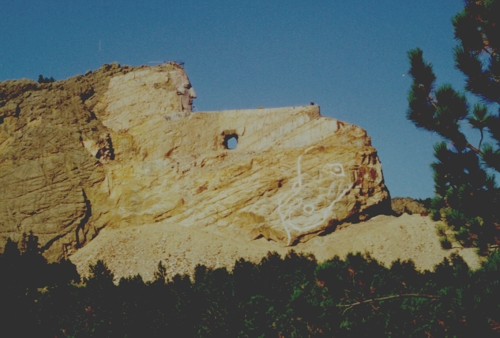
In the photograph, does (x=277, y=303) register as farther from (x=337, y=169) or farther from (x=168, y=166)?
(x=168, y=166)

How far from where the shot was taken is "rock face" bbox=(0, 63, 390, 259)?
26.6 meters

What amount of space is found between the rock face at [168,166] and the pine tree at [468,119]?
19.0 m

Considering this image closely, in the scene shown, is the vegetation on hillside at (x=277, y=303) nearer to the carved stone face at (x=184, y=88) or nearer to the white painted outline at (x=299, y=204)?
the white painted outline at (x=299, y=204)

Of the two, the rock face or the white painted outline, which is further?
the rock face

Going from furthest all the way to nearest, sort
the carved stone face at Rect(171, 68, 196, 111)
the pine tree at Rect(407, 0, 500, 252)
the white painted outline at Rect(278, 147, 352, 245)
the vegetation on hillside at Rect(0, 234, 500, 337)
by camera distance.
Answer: the carved stone face at Rect(171, 68, 196, 111) < the white painted outline at Rect(278, 147, 352, 245) < the pine tree at Rect(407, 0, 500, 252) < the vegetation on hillside at Rect(0, 234, 500, 337)

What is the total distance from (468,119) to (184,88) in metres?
29.0

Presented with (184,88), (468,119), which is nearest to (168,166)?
(184,88)

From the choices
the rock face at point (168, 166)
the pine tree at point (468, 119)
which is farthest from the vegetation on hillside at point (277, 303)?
the rock face at point (168, 166)

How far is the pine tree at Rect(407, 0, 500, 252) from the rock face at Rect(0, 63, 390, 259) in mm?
18983

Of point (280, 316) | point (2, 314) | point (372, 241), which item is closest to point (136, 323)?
point (280, 316)

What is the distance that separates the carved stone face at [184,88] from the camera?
3341 cm

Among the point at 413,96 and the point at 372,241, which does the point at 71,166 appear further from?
the point at 413,96

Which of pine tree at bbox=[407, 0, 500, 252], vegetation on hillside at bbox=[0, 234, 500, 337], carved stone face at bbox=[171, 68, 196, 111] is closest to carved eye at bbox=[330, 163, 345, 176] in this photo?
vegetation on hillside at bbox=[0, 234, 500, 337]

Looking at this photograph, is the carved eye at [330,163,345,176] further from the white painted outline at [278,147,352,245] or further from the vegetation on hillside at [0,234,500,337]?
the vegetation on hillside at [0,234,500,337]
